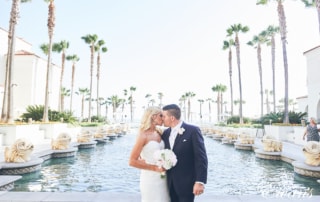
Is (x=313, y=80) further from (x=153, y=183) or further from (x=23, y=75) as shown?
(x=23, y=75)

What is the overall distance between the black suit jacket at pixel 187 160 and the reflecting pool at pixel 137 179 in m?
4.51

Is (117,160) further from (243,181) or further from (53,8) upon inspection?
(53,8)

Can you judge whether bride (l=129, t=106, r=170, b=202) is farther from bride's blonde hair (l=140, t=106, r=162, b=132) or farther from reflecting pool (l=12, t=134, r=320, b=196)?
reflecting pool (l=12, t=134, r=320, b=196)

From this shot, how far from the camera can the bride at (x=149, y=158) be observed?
367 centimetres

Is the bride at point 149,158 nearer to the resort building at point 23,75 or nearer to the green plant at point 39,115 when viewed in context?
the green plant at point 39,115

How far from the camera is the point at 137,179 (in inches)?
365

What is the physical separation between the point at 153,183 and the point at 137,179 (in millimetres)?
5844

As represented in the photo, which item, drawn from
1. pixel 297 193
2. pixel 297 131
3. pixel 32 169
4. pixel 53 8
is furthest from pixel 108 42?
pixel 297 193

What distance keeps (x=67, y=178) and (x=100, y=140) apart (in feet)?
47.0

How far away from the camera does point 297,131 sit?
20.1 meters

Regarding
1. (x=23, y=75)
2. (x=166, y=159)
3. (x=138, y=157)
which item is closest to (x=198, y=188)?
(x=166, y=159)

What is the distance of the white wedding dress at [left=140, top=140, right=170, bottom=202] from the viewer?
3674 mm

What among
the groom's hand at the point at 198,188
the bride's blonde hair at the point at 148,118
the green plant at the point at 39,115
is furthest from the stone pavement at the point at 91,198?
the green plant at the point at 39,115

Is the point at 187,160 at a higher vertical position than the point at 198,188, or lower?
higher
